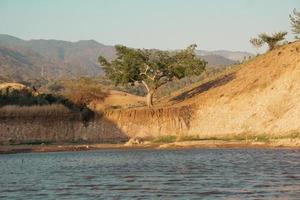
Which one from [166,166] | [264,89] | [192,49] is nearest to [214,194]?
[166,166]

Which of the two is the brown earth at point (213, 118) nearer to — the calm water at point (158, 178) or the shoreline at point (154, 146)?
the shoreline at point (154, 146)

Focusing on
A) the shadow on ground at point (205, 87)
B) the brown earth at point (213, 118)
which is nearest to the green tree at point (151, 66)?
the shadow on ground at point (205, 87)

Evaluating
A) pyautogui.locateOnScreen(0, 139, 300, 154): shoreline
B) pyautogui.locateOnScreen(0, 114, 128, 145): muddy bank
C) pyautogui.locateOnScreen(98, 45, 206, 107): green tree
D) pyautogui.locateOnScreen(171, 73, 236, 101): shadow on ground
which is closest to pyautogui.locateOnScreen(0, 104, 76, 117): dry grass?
pyautogui.locateOnScreen(0, 114, 128, 145): muddy bank

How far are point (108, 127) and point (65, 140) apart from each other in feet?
16.0

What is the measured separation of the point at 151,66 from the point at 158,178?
158ft

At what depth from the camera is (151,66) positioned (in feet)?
252

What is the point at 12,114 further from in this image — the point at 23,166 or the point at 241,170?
the point at 241,170

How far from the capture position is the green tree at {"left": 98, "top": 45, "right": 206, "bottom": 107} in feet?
252

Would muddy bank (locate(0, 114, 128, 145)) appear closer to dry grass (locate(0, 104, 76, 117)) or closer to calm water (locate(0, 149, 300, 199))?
dry grass (locate(0, 104, 76, 117))

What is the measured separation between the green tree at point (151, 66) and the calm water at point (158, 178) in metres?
34.3

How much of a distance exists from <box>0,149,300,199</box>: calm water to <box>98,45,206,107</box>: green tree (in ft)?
113

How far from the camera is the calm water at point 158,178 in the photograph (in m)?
23.3

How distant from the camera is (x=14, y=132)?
66.5m

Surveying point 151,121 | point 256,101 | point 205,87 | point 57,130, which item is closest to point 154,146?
point 151,121
